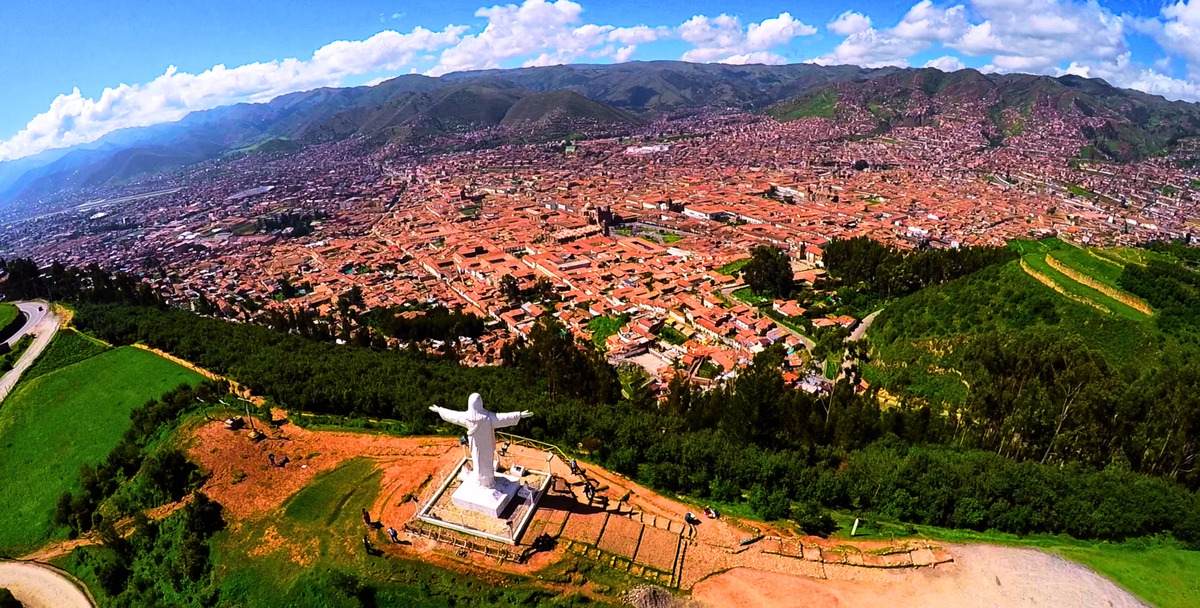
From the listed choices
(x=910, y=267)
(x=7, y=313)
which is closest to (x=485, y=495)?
(x=910, y=267)

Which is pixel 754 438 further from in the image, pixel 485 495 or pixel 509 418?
pixel 509 418

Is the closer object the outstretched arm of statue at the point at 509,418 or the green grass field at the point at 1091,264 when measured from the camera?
the outstretched arm of statue at the point at 509,418

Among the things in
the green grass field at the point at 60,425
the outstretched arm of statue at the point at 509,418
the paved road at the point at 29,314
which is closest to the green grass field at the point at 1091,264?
the outstretched arm of statue at the point at 509,418

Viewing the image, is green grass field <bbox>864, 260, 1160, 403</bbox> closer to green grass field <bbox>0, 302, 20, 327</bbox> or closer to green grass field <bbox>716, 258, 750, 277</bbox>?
green grass field <bbox>716, 258, 750, 277</bbox>

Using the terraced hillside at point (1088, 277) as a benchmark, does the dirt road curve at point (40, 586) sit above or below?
below

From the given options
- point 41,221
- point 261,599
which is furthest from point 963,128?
point 41,221

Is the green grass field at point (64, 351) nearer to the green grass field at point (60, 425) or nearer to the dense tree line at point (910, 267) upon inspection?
the green grass field at point (60, 425)
